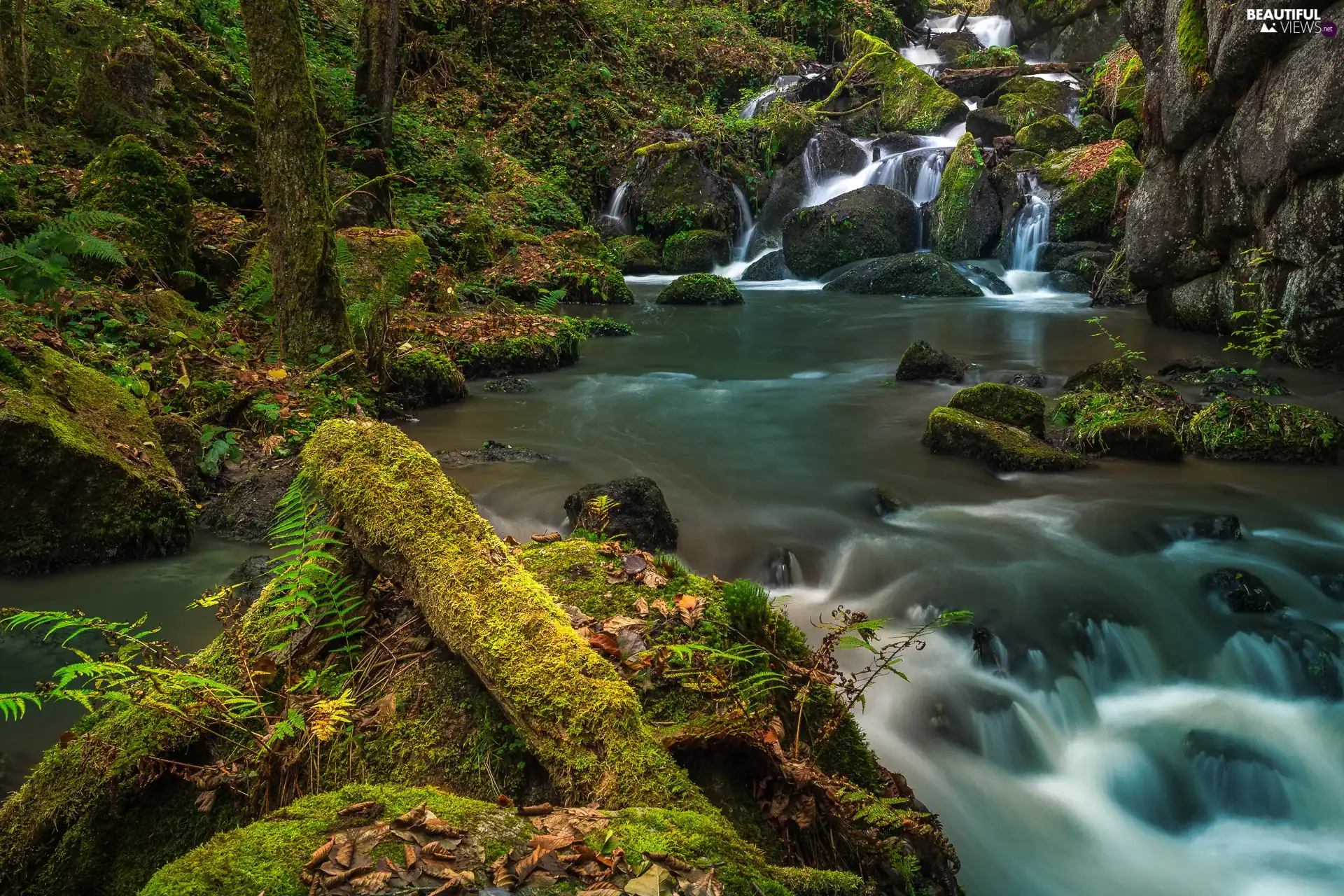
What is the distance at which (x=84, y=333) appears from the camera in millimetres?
7027

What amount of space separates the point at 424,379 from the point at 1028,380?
7847 mm

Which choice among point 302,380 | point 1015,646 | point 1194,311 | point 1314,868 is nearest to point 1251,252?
point 1194,311

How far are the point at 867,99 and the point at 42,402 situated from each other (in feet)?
83.2

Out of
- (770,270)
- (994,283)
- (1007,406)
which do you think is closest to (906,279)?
(994,283)

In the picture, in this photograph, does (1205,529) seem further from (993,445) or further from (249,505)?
(249,505)

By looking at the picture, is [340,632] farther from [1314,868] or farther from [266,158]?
[266,158]

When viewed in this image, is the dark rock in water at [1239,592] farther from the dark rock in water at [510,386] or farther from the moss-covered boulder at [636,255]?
the moss-covered boulder at [636,255]

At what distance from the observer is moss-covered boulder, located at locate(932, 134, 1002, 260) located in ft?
62.8

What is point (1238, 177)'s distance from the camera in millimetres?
11133

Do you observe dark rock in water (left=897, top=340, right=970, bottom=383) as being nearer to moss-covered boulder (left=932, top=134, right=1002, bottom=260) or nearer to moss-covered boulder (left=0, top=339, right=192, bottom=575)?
moss-covered boulder (left=0, top=339, right=192, bottom=575)

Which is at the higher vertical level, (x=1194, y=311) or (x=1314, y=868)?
(x=1194, y=311)

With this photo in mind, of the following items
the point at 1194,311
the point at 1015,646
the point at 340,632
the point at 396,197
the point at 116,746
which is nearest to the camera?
the point at 116,746

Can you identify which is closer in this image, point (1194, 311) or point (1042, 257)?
point (1194, 311)

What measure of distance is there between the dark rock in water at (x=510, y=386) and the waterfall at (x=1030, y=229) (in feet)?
42.9
